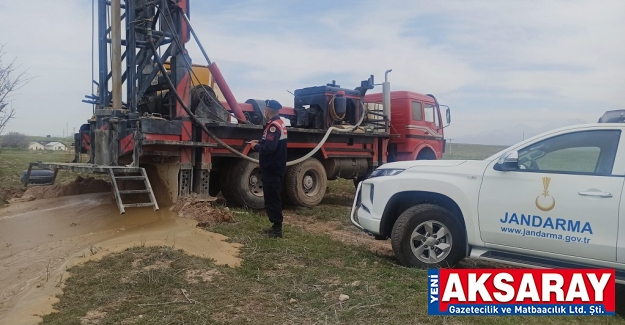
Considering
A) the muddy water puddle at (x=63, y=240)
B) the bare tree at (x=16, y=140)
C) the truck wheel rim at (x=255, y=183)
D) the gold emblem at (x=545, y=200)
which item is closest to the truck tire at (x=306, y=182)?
the truck wheel rim at (x=255, y=183)

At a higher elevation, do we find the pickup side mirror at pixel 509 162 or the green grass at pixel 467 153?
the green grass at pixel 467 153

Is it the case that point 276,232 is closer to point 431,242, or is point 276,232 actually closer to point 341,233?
point 341,233

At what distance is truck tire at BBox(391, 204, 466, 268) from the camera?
200 inches

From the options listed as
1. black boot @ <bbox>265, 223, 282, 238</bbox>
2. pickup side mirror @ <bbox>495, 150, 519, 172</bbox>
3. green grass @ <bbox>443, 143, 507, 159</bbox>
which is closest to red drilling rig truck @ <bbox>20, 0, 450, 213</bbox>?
black boot @ <bbox>265, 223, 282, 238</bbox>

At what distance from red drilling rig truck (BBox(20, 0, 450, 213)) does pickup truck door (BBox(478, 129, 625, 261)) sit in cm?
440

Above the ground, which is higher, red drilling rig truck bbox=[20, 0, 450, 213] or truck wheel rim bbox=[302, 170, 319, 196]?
red drilling rig truck bbox=[20, 0, 450, 213]

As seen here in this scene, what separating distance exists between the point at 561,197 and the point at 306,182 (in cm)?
625

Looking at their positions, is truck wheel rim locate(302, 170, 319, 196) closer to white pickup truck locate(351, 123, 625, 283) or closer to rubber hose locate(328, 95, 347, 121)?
rubber hose locate(328, 95, 347, 121)

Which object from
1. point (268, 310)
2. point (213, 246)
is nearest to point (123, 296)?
point (268, 310)

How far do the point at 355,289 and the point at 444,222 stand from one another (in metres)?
1.30

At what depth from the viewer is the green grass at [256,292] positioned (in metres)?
3.79

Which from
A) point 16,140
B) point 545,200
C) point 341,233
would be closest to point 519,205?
point 545,200

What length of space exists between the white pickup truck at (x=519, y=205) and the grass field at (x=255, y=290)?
0.44 m

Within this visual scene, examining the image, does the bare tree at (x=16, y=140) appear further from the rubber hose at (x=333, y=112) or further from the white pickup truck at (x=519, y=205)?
the white pickup truck at (x=519, y=205)
